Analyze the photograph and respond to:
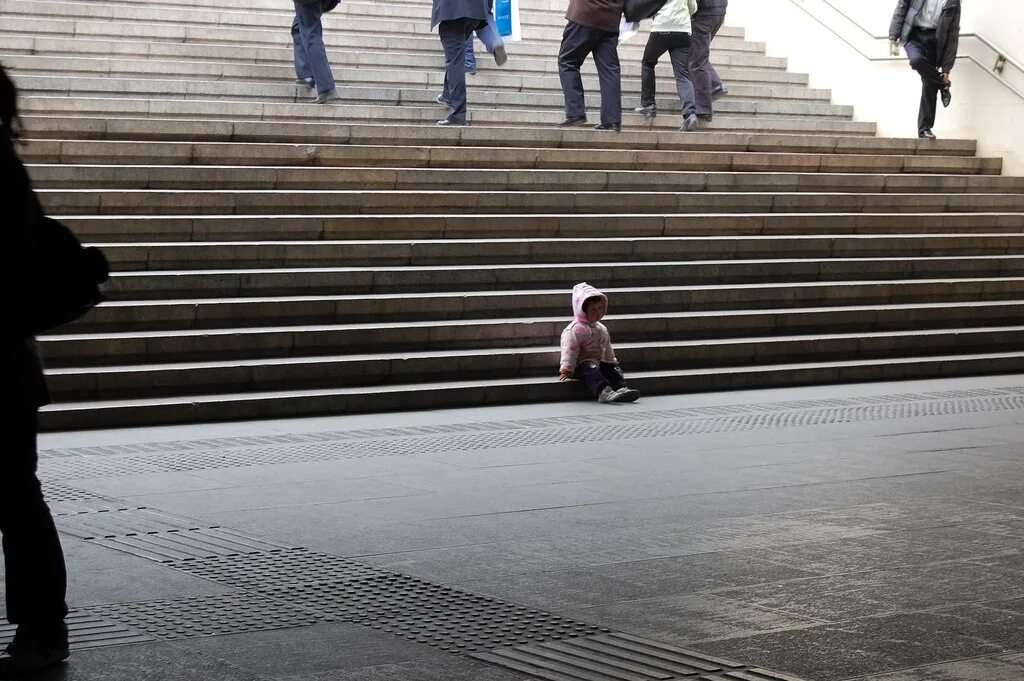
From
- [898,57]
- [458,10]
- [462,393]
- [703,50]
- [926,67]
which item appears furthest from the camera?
[898,57]

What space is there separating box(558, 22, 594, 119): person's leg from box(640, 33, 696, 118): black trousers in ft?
3.74

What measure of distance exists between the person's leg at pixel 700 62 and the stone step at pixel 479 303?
3782 millimetres

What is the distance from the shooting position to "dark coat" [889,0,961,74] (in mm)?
16250

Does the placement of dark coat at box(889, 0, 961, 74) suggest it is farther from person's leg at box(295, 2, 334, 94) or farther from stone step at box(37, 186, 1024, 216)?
person's leg at box(295, 2, 334, 94)

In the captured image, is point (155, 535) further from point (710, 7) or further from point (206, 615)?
point (710, 7)

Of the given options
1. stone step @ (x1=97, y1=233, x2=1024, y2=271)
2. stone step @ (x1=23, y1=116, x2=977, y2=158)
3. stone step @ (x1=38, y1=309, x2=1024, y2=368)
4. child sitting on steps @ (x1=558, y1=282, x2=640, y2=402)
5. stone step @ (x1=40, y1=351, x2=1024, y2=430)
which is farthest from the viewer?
stone step @ (x1=23, y1=116, x2=977, y2=158)

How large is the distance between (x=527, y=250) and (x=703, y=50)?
5.11m

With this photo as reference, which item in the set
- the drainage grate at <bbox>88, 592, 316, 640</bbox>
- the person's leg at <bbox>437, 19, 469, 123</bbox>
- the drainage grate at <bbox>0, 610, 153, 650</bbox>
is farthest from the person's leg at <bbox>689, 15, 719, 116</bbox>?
the drainage grate at <bbox>0, 610, 153, 650</bbox>

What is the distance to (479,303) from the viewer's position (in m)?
11.0

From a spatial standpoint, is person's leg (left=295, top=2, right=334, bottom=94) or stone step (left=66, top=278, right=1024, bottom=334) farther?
person's leg (left=295, top=2, right=334, bottom=94)

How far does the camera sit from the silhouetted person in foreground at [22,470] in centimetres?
376

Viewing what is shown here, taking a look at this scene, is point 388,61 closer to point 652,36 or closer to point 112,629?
point 652,36

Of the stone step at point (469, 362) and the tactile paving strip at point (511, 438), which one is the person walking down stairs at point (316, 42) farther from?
the tactile paving strip at point (511, 438)

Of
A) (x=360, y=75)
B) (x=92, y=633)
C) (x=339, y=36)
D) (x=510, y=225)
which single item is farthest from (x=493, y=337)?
(x=339, y=36)
